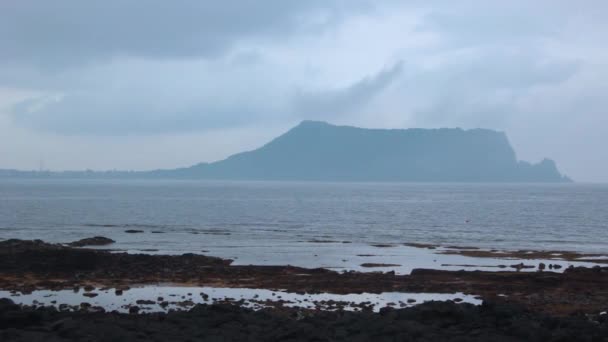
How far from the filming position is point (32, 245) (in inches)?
1932

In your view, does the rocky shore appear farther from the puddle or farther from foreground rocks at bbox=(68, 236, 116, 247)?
foreground rocks at bbox=(68, 236, 116, 247)

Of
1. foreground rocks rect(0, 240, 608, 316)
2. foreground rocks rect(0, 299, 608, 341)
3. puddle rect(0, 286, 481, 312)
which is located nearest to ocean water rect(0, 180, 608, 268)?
foreground rocks rect(0, 240, 608, 316)

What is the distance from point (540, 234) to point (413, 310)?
5259 cm

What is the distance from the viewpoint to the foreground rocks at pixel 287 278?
31391 mm

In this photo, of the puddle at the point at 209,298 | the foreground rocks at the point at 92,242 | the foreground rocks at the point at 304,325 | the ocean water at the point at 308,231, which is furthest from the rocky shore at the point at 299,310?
the foreground rocks at the point at 92,242

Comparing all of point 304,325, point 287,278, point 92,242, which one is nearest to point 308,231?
point 92,242

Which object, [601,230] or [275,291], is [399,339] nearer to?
[275,291]

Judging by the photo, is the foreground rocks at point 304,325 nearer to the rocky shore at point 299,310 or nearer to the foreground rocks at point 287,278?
the rocky shore at point 299,310

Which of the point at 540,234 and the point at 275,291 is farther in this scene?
the point at 540,234

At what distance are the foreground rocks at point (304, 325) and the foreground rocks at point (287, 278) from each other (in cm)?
556

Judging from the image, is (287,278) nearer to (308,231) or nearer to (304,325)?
(304,325)

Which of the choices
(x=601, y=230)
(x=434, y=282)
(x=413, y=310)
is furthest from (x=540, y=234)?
(x=413, y=310)

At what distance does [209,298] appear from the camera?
98.0 ft

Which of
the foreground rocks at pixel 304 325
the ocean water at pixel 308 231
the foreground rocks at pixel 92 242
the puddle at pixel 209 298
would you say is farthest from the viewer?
the foreground rocks at pixel 92 242
